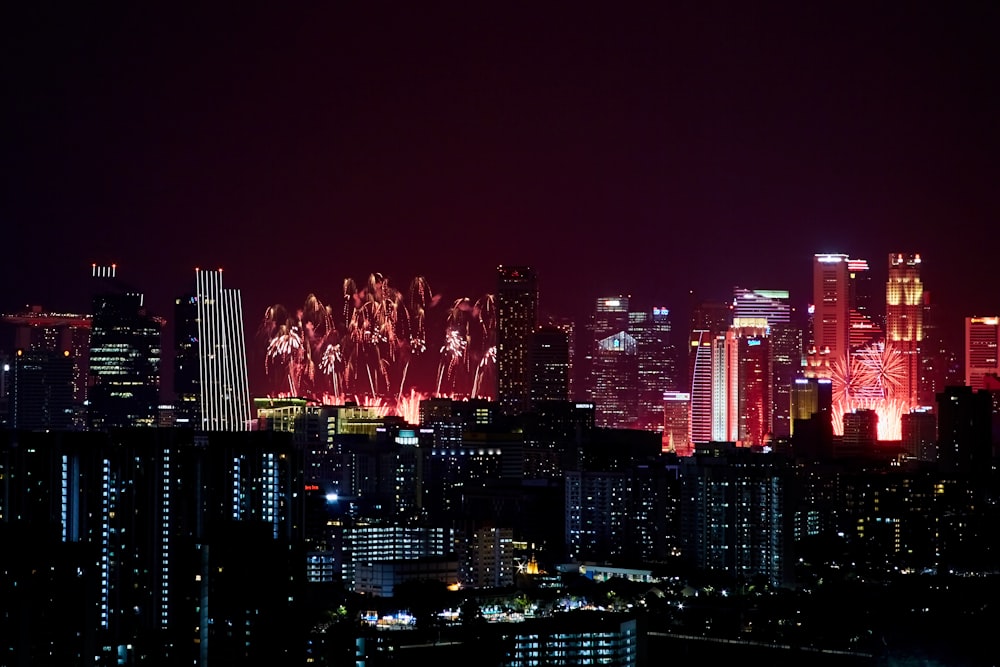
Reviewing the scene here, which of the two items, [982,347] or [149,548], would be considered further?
[982,347]

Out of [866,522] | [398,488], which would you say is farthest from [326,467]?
[866,522]

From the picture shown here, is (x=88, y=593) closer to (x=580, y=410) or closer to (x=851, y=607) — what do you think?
(x=851, y=607)

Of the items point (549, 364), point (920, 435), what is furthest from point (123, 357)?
point (920, 435)

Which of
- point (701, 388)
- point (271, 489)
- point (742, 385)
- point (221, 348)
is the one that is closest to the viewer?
point (271, 489)

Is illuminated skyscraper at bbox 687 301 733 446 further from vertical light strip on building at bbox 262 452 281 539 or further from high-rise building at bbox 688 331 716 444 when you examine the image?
vertical light strip on building at bbox 262 452 281 539

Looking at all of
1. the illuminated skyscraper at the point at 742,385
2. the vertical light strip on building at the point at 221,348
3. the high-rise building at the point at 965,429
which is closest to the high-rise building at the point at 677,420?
the illuminated skyscraper at the point at 742,385

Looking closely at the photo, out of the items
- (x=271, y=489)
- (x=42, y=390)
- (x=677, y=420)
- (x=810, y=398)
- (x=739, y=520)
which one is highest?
(x=42, y=390)

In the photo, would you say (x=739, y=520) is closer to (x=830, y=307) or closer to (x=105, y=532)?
(x=105, y=532)
